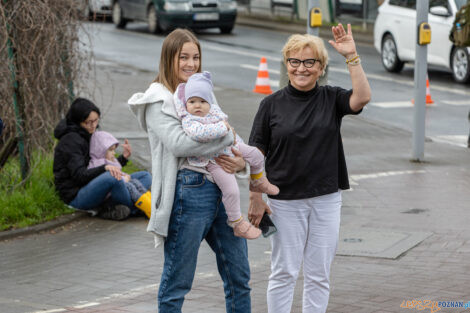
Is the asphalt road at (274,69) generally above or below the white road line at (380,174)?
below

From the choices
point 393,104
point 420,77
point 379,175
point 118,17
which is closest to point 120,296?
point 379,175

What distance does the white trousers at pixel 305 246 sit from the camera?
5164mm

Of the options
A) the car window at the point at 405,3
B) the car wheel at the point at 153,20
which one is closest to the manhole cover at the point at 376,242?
the car window at the point at 405,3

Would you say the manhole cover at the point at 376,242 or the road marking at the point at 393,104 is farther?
the road marking at the point at 393,104

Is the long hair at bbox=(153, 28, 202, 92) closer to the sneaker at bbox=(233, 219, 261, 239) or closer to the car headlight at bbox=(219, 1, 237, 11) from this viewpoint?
the sneaker at bbox=(233, 219, 261, 239)

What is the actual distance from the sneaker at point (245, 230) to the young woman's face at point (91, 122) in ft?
13.4

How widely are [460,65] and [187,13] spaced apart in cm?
1006

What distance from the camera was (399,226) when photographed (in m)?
8.39

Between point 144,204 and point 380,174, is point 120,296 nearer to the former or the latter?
point 144,204

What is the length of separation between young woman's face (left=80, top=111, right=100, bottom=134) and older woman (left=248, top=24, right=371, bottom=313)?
383 centimetres

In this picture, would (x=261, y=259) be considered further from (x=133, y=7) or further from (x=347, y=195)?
(x=133, y=7)

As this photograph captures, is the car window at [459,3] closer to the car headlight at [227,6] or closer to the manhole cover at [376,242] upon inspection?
the car headlight at [227,6]

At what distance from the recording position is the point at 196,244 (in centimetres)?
493

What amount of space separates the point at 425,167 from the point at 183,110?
22.9ft
